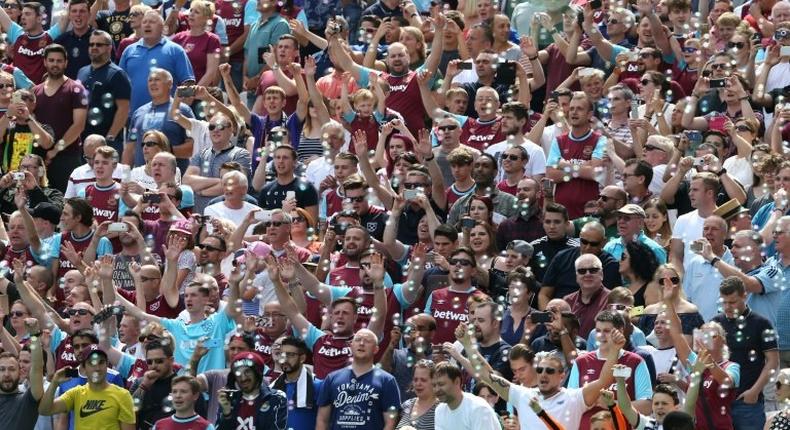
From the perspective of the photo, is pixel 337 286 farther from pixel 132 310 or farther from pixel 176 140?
pixel 176 140

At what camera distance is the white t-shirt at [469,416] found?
56.9ft

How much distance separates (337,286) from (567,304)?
2.68 meters

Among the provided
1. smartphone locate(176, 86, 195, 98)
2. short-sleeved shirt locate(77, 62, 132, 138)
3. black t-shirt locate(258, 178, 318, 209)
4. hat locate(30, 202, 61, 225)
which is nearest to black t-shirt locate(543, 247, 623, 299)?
black t-shirt locate(258, 178, 318, 209)

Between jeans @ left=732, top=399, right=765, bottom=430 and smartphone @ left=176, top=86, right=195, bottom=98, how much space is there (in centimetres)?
778

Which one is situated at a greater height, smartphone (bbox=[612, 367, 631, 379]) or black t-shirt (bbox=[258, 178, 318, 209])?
smartphone (bbox=[612, 367, 631, 379])

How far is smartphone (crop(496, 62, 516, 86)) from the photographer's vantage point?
23500 millimetres

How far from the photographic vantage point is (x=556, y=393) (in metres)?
17.3

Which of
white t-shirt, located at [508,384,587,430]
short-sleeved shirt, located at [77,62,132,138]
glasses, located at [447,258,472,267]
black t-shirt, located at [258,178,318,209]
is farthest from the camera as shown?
short-sleeved shirt, located at [77,62,132,138]

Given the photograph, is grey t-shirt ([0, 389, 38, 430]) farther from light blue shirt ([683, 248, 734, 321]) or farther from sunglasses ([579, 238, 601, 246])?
light blue shirt ([683, 248, 734, 321])

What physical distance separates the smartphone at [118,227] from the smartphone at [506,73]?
4.71 meters

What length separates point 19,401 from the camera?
63.7 feet

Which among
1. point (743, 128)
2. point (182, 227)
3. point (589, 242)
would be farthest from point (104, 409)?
point (743, 128)

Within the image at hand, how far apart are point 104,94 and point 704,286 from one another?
7817 millimetres

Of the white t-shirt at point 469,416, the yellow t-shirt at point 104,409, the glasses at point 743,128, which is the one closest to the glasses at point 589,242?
the white t-shirt at point 469,416
